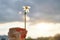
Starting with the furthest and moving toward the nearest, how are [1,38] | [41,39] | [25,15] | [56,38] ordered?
[1,38] → [41,39] → [56,38] → [25,15]

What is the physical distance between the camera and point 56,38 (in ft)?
222

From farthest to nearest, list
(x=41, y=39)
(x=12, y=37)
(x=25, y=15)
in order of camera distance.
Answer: (x=41, y=39) → (x=25, y=15) → (x=12, y=37)

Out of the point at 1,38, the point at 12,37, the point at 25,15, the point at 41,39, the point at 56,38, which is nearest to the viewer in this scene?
the point at 12,37

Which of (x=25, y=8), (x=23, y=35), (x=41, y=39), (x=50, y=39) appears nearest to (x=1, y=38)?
(x=41, y=39)

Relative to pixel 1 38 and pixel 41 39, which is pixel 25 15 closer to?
pixel 41 39

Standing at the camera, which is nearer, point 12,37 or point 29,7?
point 12,37

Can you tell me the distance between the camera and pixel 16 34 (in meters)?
20.5

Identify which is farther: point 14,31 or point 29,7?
point 29,7

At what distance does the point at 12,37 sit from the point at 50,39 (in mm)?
49888

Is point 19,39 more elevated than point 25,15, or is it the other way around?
point 25,15

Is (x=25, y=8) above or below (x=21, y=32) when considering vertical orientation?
above

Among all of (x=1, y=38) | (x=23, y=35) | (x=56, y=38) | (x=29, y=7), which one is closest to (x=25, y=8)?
(x=29, y=7)

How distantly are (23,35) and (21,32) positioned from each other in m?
0.47

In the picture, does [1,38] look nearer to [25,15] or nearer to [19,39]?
[25,15]
